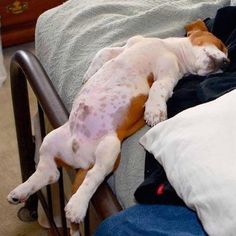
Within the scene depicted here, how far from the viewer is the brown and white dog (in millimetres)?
1023

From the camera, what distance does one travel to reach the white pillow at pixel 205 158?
2.48ft

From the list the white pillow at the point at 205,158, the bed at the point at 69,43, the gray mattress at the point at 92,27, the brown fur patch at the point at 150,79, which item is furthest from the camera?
the gray mattress at the point at 92,27

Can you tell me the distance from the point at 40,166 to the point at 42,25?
2.10 feet

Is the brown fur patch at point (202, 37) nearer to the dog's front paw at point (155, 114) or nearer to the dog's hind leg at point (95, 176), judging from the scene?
the dog's front paw at point (155, 114)

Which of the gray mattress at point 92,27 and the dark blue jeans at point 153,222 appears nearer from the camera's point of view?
the dark blue jeans at point 153,222

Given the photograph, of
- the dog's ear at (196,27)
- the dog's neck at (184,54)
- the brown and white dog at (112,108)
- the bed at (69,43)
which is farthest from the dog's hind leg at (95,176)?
the dog's ear at (196,27)

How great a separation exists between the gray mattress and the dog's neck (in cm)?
17

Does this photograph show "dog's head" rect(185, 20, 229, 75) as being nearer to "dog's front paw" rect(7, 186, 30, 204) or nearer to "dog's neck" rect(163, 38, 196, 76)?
"dog's neck" rect(163, 38, 196, 76)

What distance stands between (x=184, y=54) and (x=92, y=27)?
1.16 feet

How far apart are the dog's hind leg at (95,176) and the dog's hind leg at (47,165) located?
3.8 inches

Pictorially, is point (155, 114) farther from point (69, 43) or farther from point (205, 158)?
point (69, 43)

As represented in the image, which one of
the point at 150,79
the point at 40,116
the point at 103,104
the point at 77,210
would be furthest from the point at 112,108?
the point at 40,116

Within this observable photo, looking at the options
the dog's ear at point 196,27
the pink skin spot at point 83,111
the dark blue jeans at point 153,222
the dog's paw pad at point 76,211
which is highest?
the dog's ear at point 196,27

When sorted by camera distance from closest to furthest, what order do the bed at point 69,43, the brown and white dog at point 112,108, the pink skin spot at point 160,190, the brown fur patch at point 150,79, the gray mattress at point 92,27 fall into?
1. the pink skin spot at point 160,190
2. the brown and white dog at point 112,108
3. the brown fur patch at point 150,79
4. the bed at point 69,43
5. the gray mattress at point 92,27
